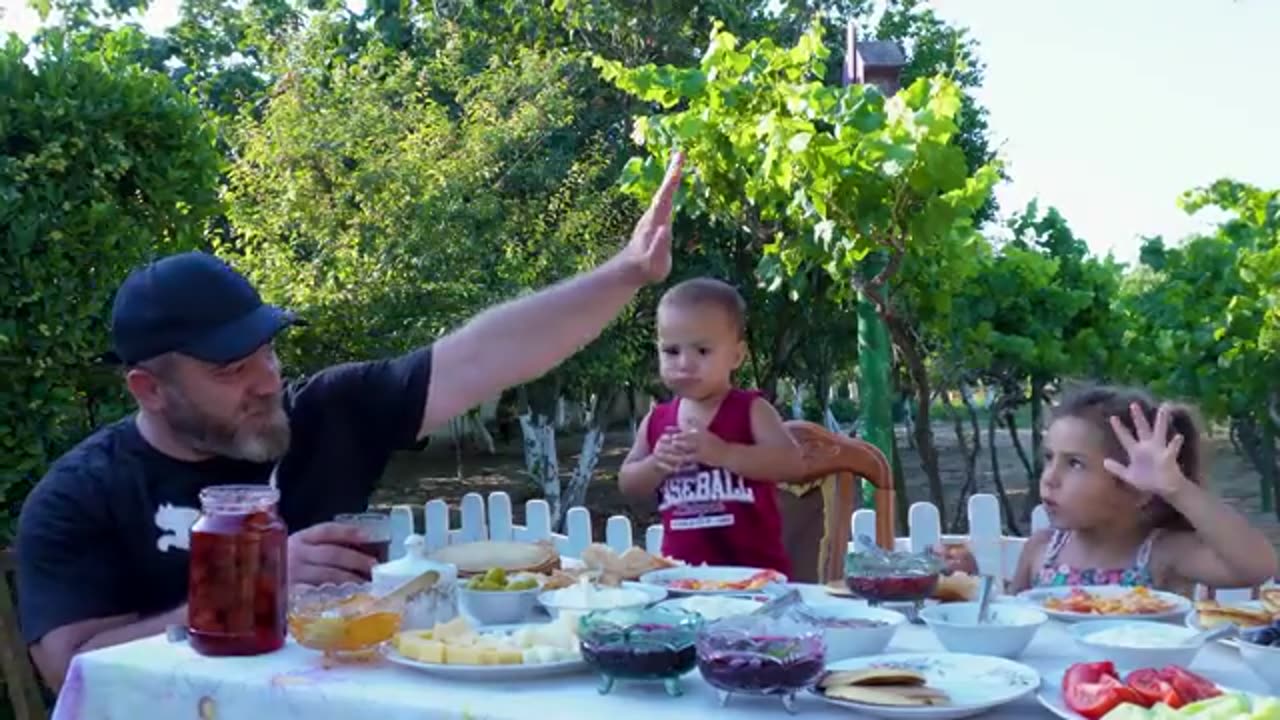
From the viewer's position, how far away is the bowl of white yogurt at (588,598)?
215 cm

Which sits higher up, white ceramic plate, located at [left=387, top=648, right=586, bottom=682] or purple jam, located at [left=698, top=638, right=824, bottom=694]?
purple jam, located at [left=698, top=638, right=824, bottom=694]

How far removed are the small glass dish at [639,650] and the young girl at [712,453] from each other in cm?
161

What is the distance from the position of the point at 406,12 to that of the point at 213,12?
3909 mm

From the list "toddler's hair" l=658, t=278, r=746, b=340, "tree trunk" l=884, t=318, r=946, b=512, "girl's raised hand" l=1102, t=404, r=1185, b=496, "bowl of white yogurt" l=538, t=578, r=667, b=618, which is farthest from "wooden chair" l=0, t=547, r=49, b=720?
"tree trunk" l=884, t=318, r=946, b=512

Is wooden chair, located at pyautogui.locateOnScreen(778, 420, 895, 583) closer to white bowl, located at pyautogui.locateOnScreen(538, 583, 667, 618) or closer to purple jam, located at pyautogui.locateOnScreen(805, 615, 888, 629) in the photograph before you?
white bowl, located at pyautogui.locateOnScreen(538, 583, 667, 618)

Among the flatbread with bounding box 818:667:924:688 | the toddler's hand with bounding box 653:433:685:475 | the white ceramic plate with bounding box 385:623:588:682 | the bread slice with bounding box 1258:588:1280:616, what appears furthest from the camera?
the toddler's hand with bounding box 653:433:685:475

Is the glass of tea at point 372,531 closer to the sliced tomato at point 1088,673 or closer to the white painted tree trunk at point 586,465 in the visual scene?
the sliced tomato at point 1088,673

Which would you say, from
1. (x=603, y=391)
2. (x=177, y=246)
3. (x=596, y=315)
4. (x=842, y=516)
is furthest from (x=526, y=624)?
(x=603, y=391)

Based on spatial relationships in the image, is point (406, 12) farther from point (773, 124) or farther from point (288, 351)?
point (773, 124)

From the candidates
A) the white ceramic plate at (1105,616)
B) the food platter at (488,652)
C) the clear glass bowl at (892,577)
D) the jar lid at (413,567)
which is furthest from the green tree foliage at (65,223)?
the white ceramic plate at (1105,616)

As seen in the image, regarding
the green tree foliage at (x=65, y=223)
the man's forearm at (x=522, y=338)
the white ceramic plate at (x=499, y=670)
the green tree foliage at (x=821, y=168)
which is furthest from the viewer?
the green tree foliage at (x=821, y=168)

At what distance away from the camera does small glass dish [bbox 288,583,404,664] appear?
1918 millimetres

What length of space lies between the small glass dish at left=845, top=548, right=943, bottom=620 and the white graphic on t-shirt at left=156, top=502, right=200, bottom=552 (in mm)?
1298

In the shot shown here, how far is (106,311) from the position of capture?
4.66m
